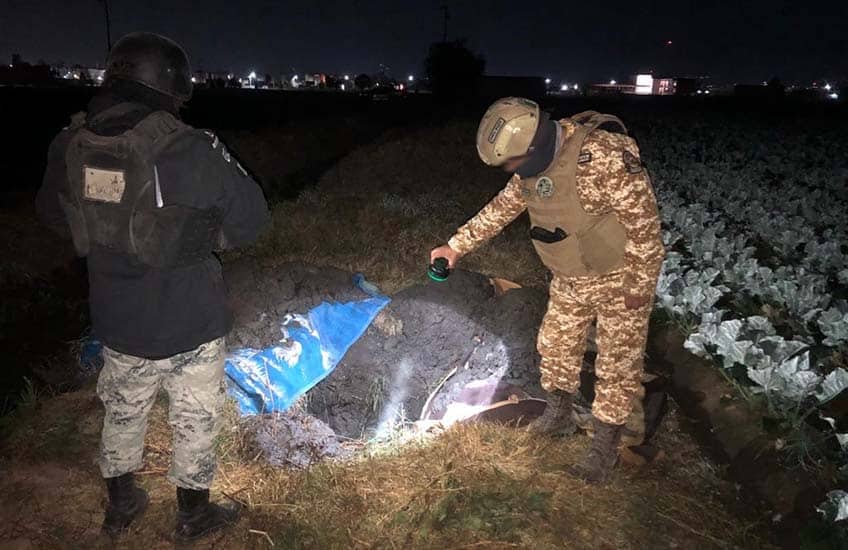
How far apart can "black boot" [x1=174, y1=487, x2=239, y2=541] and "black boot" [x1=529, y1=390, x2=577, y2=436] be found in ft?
6.03

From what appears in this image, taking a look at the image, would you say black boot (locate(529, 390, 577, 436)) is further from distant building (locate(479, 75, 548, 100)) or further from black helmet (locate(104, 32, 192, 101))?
distant building (locate(479, 75, 548, 100))

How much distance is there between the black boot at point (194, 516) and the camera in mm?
2645

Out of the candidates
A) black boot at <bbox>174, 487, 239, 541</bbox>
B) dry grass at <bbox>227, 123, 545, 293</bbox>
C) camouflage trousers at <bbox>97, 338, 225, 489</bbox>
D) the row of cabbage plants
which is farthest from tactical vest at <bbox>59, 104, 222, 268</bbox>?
dry grass at <bbox>227, 123, 545, 293</bbox>

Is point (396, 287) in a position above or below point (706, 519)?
above

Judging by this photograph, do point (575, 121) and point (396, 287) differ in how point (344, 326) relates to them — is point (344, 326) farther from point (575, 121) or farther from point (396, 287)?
point (575, 121)

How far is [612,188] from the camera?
2.85 meters

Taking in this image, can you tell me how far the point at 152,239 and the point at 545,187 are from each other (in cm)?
180

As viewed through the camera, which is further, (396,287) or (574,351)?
(396,287)

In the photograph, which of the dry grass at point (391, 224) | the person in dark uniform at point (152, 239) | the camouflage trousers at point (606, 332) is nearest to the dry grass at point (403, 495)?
the person in dark uniform at point (152, 239)

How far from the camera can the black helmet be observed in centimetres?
227

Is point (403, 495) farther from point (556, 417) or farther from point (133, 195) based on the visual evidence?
point (133, 195)

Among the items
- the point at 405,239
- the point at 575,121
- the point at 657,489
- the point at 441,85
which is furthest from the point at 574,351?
the point at 441,85

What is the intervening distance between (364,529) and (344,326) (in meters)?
2.04

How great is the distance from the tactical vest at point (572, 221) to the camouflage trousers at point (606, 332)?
0.40 feet
